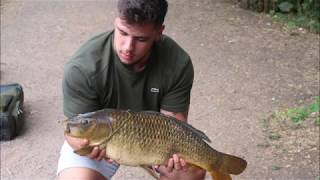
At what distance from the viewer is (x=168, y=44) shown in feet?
9.78

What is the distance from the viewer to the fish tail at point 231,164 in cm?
273

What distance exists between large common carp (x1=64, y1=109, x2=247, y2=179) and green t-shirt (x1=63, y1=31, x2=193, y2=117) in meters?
0.34

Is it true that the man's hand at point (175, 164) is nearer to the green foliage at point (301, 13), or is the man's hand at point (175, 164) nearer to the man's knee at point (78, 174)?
the man's knee at point (78, 174)

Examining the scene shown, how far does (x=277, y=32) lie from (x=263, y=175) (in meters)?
3.78

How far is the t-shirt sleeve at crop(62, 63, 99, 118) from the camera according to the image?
2.79 metres

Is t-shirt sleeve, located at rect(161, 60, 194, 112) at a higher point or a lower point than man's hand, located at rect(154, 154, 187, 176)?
higher

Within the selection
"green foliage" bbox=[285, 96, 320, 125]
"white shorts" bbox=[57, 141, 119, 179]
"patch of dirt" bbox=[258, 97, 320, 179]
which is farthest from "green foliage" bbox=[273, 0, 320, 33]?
"white shorts" bbox=[57, 141, 119, 179]

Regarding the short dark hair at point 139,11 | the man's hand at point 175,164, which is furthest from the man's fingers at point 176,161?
the short dark hair at point 139,11

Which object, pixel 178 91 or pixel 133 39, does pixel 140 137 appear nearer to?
pixel 133 39

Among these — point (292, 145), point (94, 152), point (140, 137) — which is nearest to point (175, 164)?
point (140, 137)

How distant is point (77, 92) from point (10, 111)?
202cm

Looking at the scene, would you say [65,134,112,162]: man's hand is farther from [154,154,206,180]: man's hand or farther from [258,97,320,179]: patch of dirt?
[258,97,320,179]: patch of dirt

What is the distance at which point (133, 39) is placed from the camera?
2.60 meters

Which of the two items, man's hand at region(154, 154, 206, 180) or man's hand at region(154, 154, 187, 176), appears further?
man's hand at region(154, 154, 206, 180)
